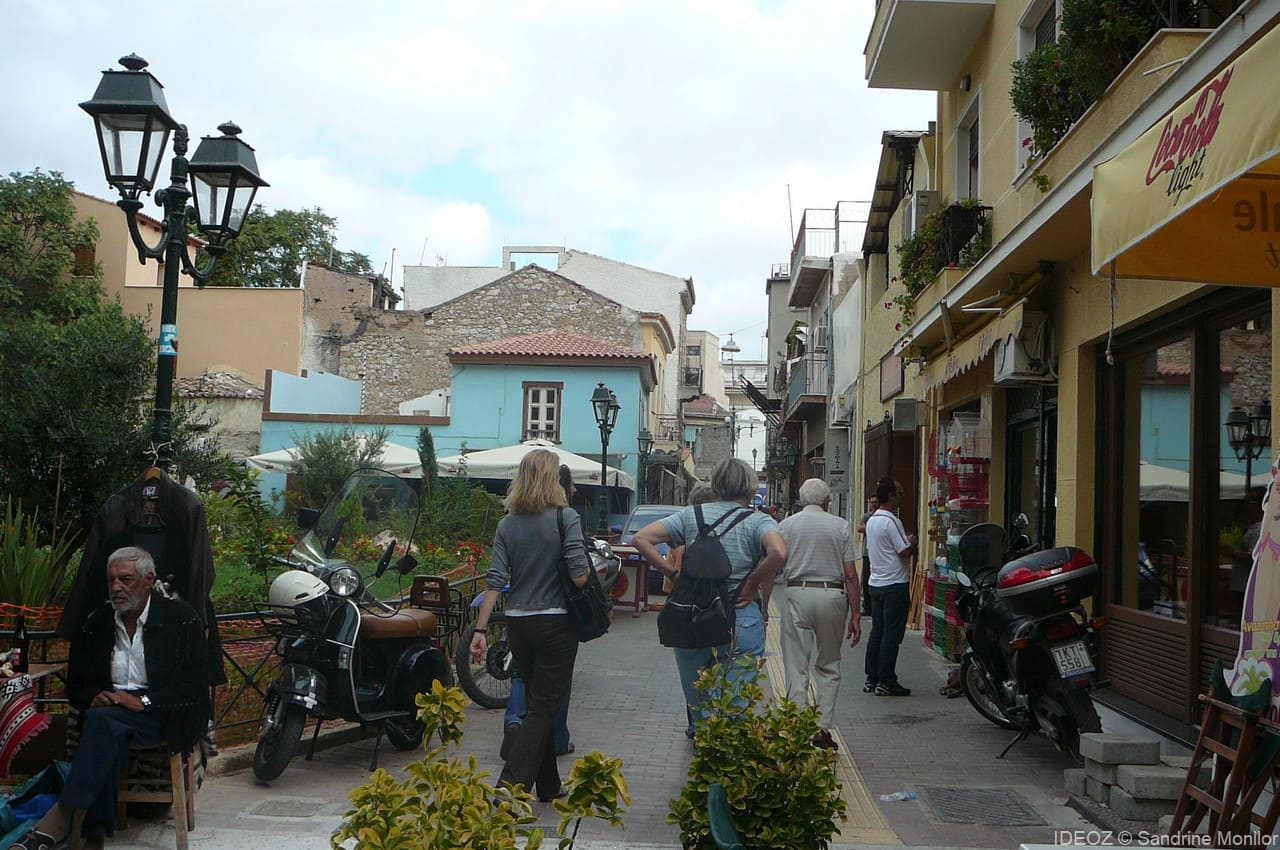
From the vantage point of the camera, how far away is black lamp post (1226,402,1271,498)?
6.30m

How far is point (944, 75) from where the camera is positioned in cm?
1394

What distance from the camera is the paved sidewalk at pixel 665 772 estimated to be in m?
5.70

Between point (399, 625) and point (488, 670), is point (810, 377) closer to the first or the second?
point (488, 670)

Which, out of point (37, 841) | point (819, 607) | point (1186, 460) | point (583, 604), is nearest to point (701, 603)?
point (583, 604)

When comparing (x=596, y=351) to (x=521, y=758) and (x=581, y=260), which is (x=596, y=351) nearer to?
(x=581, y=260)

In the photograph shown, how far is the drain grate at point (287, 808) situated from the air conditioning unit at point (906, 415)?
1126 cm

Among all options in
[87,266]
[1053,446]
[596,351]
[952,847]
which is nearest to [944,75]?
[1053,446]

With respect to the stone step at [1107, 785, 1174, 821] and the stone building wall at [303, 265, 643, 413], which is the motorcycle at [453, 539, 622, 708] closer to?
the stone step at [1107, 785, 1174, 821]

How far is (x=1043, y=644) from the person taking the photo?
23.0 ft

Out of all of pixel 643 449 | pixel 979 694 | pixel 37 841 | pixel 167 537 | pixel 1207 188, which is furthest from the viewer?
pixel 643 449

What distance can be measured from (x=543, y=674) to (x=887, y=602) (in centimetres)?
486

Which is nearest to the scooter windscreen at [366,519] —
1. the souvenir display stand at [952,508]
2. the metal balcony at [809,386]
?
the souvenir display stand at [952,508]

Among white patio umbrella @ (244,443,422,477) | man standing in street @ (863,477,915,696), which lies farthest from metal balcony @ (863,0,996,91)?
white patio umbrella @ (244,443,422,477)

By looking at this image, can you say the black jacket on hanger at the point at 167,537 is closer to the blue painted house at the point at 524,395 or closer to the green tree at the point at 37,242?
the blue painted house at the point at 524,395
